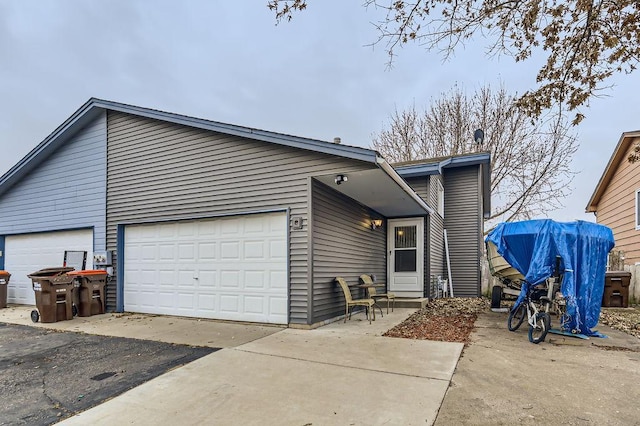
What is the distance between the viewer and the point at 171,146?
812cm

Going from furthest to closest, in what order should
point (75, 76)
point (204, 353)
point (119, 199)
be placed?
point (75, 76) < point (119, 199) < point (204, 353)

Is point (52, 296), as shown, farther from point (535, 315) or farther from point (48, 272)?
point (535, 315)

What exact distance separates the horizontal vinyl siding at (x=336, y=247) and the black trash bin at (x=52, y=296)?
520cm

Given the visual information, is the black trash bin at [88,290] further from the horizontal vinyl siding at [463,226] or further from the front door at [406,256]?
the horizontal vinyl siding at [463,226]

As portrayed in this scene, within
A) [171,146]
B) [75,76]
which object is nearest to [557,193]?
[171,146]

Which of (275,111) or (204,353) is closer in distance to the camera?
(204,353)

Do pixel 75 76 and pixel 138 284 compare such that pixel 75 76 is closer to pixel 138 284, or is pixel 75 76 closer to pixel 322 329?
pixel 138 284

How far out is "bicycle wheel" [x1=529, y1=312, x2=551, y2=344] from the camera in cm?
543

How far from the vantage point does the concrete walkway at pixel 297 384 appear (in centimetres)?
303

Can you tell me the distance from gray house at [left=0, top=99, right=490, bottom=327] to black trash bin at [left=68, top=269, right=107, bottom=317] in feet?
1.40

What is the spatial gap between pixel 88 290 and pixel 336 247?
5.47m

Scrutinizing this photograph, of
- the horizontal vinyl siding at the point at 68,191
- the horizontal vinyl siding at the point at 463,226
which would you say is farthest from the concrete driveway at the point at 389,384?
the horizontal vinyl siding at the point at 463,226

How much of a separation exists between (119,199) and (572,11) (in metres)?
9.04

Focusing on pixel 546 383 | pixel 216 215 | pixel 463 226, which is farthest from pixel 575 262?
pixel 216 215
